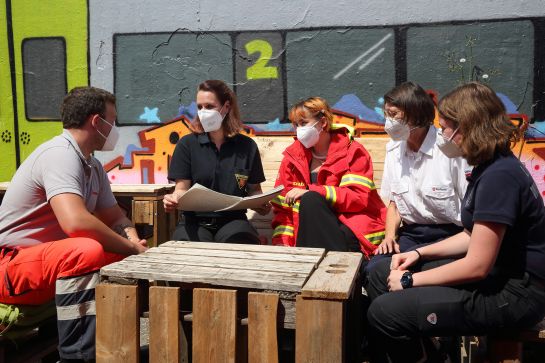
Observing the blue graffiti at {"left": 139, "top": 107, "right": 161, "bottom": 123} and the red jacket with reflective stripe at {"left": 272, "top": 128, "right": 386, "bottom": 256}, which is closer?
the red jacket with reflective stripe at {"left": 272, "top": 128, "right": 386, "bottom": 256}

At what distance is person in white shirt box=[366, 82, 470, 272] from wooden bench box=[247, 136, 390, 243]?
28.8 inches

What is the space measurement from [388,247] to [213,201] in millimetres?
1127

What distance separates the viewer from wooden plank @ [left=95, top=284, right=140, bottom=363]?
7.44 ft

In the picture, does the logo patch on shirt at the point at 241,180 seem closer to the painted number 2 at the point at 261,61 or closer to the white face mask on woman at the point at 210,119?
the white face mask on woman at the point at 210,119

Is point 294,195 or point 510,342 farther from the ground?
point 294,195

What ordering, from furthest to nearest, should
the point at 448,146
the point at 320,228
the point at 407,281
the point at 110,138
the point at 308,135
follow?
the point at 308,135 → the point at 320,228 → the point at 110,138 → the point at 448,146 → the point at 407,281

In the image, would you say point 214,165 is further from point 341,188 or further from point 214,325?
point 214,325

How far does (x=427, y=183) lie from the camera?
10.5ft

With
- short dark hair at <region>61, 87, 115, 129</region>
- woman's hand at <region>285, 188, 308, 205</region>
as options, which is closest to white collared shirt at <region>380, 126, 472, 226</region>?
woman's hand at <region>285, 188, 308, 205</region>

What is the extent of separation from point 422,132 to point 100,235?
2001 millimetres

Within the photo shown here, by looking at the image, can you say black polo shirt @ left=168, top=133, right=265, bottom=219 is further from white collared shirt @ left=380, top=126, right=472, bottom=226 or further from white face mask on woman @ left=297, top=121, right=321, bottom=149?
white collared shirt @ left=380, top=126, right=472, bottom=226

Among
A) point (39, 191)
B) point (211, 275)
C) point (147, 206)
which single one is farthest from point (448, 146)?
point (147, 206)

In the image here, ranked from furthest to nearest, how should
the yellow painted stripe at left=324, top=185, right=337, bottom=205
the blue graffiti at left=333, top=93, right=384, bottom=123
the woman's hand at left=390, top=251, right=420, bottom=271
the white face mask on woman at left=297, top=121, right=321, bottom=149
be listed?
1. the blue graffiti at left=333, top=93, right=384, bottom=123
2. the white face mask on woman at left=297, top=121, right=321, bottom=149
3. the yellow painted stripe at left=324, top=185, right=337, bottom=205
4. the woman's hand at left=390, top=251, right=420, bottom=271

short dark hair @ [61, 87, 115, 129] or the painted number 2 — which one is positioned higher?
the painted number 2
